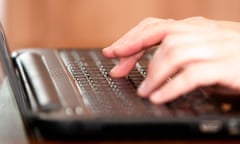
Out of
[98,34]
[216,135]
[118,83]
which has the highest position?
[98,34]

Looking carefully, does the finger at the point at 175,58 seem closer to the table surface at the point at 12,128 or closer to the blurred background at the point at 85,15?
the table surface at the point at 12,128

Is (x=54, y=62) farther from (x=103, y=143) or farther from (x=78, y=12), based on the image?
(x=78, y=12)

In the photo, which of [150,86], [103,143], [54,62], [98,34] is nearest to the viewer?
[103,143]

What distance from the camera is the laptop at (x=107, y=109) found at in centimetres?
63

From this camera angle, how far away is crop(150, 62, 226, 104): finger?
71 centimetres

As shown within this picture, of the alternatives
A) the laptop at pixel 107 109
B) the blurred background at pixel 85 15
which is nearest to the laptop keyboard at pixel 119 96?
the laptop at pixel 107 109

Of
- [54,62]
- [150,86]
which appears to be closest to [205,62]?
[150,86]

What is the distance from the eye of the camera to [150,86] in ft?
2.42

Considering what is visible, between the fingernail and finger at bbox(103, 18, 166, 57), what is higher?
finger at bbox(103, 18, 166, 57)

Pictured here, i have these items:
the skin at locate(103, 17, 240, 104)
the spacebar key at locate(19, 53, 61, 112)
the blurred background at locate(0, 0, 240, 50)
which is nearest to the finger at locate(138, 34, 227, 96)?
the skin at locate(103, 17, 240, 104)

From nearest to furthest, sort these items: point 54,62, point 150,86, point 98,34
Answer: point 150,86, point 54,62, point 98,34

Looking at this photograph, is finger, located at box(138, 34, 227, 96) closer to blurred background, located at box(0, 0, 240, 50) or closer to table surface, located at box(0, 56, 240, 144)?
table surface, located at box(0, 56, 240, 144)

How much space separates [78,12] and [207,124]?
1229 mm

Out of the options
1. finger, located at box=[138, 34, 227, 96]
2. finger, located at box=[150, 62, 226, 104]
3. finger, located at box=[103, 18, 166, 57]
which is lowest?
finger, located at box=[150, 62, 226, 104]
